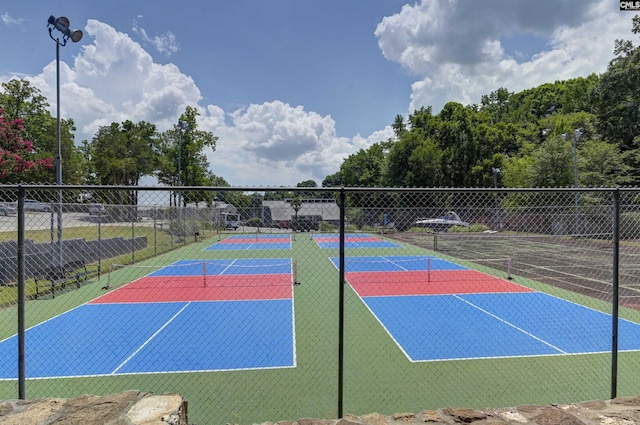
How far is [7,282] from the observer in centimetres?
1065

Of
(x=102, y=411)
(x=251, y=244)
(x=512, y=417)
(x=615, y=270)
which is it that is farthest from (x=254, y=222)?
(x=251, y=244)

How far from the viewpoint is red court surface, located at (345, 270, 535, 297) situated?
481 inches

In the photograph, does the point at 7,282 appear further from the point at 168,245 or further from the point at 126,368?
the point at 168,245

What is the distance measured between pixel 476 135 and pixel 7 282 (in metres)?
49.8

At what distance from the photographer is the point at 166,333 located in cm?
798

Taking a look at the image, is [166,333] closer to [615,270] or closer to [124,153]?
[615,270]

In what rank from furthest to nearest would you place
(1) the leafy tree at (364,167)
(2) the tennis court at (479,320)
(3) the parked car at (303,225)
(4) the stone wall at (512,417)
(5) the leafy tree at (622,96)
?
(1) the leafy tree at (364,167) → (5) the leafy tree at (622,96) → (3) the parked car at (303,225) → (2) the tennis court at (479,320) → (4) the stone wall at (512,417)

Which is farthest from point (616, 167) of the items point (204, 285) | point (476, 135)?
point (204, 285)

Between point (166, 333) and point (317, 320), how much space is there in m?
3.46

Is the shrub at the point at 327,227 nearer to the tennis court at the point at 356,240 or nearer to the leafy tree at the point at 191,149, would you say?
the tennis court at the point at 356,240

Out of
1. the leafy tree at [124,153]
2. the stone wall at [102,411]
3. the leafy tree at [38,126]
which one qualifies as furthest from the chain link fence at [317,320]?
the leafy tree at [124,153]

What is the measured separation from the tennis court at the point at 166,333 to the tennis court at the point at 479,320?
2.67 meters

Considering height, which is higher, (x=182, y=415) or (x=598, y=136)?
→ (x=598, y=136)

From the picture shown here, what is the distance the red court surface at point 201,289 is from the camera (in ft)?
37.1
